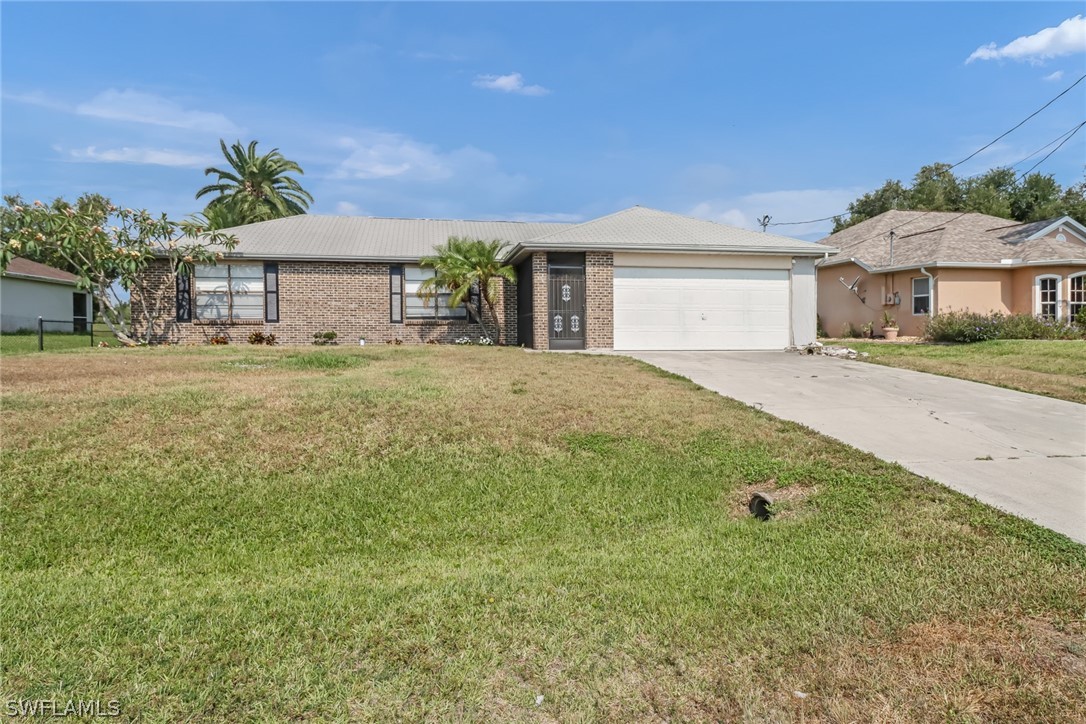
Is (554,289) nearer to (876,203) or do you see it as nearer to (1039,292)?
(1039,292)

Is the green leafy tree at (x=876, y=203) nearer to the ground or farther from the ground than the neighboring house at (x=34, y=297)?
farther from the ground

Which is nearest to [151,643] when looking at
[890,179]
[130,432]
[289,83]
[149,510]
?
[149,510]

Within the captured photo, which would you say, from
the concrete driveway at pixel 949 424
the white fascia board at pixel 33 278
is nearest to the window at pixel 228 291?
the white fascia board at pixel 33 278

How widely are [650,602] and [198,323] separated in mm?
18515

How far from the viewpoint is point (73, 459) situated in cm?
484

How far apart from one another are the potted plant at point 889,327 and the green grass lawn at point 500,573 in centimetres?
1690

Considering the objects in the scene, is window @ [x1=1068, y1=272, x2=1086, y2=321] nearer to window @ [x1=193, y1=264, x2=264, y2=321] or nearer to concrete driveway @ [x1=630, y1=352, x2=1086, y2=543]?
concrete driveway @ [x1=630, y1=352, x2=1086, y2=543]

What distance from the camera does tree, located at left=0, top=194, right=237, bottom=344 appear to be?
16.1 metres

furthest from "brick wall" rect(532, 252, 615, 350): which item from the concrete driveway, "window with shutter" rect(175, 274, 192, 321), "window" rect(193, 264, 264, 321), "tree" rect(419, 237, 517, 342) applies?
"window with shutter" rect(175, 274, 192, 321)

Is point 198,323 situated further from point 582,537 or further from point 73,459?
point 582,537

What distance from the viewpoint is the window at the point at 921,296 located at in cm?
1986

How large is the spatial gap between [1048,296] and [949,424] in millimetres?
17520

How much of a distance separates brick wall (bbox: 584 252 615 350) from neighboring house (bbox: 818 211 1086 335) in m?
11.3

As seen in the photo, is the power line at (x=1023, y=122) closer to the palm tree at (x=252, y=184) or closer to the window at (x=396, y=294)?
the window at (x=396, y=294)
